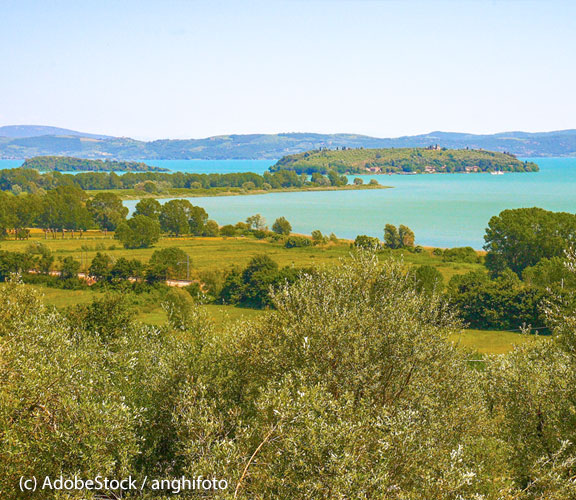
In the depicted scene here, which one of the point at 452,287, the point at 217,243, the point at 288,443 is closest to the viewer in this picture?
the point at 288,443

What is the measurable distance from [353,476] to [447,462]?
2.84 metres

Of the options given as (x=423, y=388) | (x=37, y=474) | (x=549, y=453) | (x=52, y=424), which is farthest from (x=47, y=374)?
(x=549, y=453)

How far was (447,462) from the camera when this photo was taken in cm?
1131

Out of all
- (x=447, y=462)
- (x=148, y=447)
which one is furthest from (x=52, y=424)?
(x=447, y=462)

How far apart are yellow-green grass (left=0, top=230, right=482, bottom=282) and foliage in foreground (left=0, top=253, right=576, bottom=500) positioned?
53163mm

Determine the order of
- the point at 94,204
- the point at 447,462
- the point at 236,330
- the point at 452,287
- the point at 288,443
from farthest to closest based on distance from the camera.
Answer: the point at 94,204 < the point at 452,287 < the point at 236,330 < the point at 447,462 < the point at 288,443

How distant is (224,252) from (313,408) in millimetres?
78207

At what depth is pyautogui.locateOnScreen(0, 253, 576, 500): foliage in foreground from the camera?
10.6m

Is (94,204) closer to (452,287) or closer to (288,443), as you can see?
(452,287)

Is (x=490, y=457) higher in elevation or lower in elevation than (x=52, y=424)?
lower

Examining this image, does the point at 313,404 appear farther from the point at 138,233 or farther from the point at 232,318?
the point at 138,233

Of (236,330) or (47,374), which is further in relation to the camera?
(236,330)

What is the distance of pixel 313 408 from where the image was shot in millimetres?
11477

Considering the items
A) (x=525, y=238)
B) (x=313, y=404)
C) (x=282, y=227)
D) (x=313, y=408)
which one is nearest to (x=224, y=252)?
(x=282, y=227)
